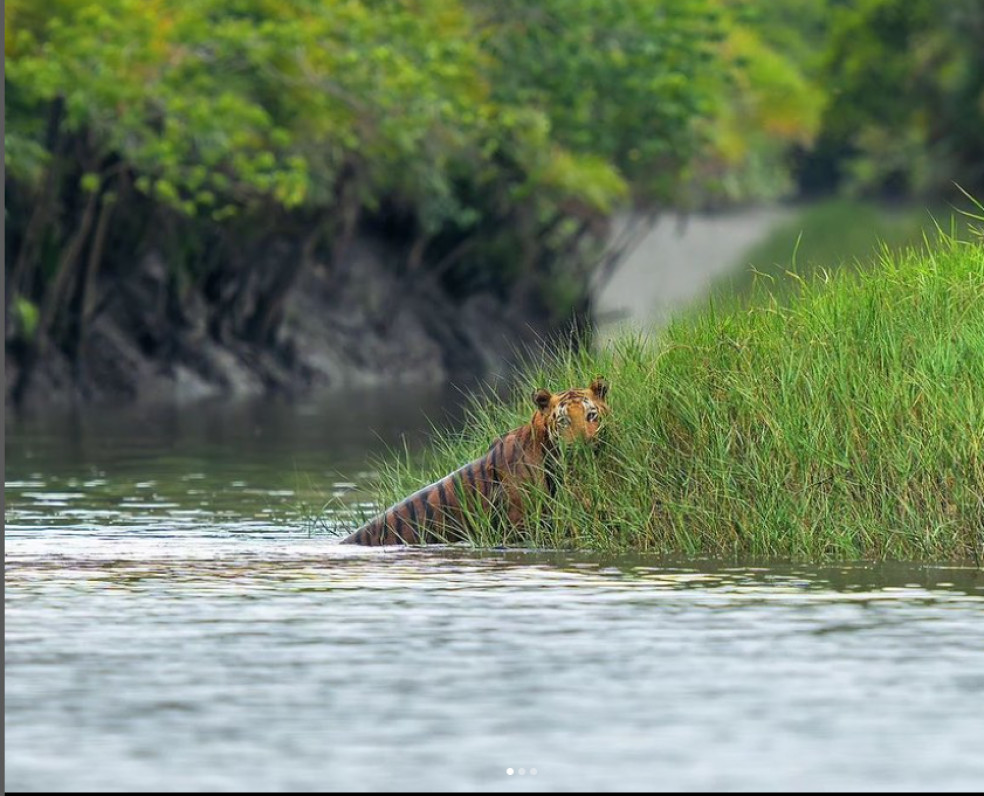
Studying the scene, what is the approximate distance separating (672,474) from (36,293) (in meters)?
28.1

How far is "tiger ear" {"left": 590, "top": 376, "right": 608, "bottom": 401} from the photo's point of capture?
16.3 m

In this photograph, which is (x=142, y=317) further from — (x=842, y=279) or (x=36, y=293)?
(x=842, y=279)

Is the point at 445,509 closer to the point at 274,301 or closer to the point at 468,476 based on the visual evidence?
the point at 468,476

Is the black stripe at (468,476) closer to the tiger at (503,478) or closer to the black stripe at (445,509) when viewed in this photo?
the tiger at (503,478)

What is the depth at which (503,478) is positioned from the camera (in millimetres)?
16469

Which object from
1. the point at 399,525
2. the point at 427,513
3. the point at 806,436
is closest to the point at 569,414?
the point at 427,513

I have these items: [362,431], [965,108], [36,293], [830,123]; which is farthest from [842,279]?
[830,123]

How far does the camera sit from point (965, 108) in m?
77.8

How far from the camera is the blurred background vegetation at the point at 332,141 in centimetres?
4006

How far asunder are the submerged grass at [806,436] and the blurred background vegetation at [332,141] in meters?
23.3

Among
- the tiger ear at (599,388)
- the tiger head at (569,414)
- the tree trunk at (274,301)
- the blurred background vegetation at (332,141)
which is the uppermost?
the blurred background vegetation at (332,141)

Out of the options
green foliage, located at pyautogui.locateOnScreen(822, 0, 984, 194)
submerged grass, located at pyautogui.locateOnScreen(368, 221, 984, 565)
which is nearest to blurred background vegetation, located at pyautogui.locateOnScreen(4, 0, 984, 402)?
green foliage, located at pyautogui.locateOnScreen(822, 0, 984, 194)

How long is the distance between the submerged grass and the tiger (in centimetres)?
13

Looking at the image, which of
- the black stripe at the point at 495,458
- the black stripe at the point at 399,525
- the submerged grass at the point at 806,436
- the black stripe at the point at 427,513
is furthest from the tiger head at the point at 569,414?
the black stripe at the point at 399,525
